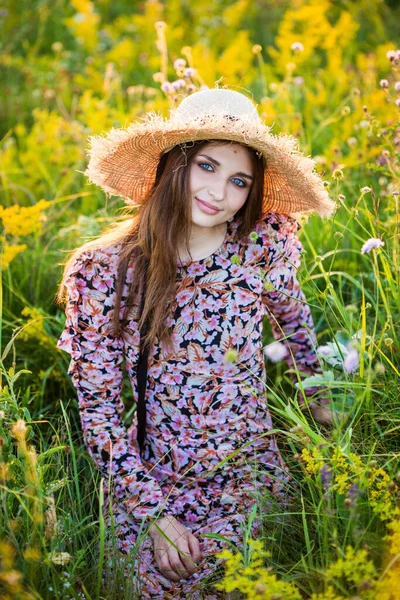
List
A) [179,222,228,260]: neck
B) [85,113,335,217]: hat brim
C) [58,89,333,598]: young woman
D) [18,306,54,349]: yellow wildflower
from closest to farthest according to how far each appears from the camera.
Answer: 1. [85,113,335,217]: hat brim
2. [58,89,333,598]: young woman
3. [179,222,228,260]: neck
4. [18,306,54,349]: yellow wildflower

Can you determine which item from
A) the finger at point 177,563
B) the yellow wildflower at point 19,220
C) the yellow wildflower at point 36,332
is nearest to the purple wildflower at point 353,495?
the finger at point 177,563

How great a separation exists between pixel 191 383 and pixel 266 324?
29.7 inches

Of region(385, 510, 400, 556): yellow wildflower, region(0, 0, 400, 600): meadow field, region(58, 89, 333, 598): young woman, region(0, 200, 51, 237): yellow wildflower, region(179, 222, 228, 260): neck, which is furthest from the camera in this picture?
region(0, 200, 51, 237): yellow wildflower

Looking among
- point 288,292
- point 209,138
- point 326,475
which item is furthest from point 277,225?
point 326,475

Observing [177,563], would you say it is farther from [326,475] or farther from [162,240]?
[162,240]

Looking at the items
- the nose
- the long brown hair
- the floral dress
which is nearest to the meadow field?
the floral dress

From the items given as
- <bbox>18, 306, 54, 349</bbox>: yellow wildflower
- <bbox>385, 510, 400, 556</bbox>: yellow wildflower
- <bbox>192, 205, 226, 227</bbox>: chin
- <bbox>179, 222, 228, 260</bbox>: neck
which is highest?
<bbox>192, 205, 226, 227</bbox>: chin

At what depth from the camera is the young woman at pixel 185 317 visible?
215 cm

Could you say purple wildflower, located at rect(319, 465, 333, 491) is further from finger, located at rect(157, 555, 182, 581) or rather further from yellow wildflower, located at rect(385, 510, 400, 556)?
finger, located at rect(157, 555, 182, 581)

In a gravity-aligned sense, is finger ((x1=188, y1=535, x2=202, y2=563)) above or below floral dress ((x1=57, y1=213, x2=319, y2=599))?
below

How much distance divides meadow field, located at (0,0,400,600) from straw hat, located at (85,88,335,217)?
106 millimetres

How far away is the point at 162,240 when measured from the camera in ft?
7.23

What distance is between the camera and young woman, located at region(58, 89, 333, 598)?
215cm

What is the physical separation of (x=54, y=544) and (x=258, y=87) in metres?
3.84
